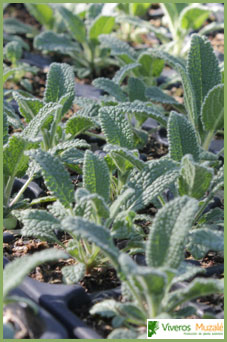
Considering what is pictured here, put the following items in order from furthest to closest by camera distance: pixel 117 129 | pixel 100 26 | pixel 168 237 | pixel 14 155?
pixel 100 26
pixel 117 129
pixel 14 155
pixel 168 237

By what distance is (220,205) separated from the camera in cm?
171

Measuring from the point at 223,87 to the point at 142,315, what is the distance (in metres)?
0.85

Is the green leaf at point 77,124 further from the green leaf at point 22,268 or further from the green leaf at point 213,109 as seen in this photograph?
the green leaf at point 22,268

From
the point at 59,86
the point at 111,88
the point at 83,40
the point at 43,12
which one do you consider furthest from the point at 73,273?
the point at 43,12

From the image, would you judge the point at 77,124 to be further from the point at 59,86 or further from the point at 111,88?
the point at 111,88

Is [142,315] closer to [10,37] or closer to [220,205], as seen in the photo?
[220,205]

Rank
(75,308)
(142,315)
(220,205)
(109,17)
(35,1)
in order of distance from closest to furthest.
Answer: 1. (142,315)
2. (75,308)
3. (220,205)
4. (109,17)
5. (35,1)

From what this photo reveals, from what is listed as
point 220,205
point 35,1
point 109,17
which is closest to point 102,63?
point 109,17

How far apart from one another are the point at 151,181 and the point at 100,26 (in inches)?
48.0

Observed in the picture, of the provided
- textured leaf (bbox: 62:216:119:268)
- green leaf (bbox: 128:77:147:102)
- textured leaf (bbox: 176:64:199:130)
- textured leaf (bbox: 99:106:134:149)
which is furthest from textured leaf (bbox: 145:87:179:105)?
textured leaf (bbox: 62:216:119:268)

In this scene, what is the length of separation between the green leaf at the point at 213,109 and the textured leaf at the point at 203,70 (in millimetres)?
87

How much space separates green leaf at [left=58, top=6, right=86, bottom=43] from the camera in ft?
8.10

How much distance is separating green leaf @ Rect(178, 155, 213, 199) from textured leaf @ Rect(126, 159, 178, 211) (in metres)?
0.03

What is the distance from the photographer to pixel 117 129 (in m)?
1.62
